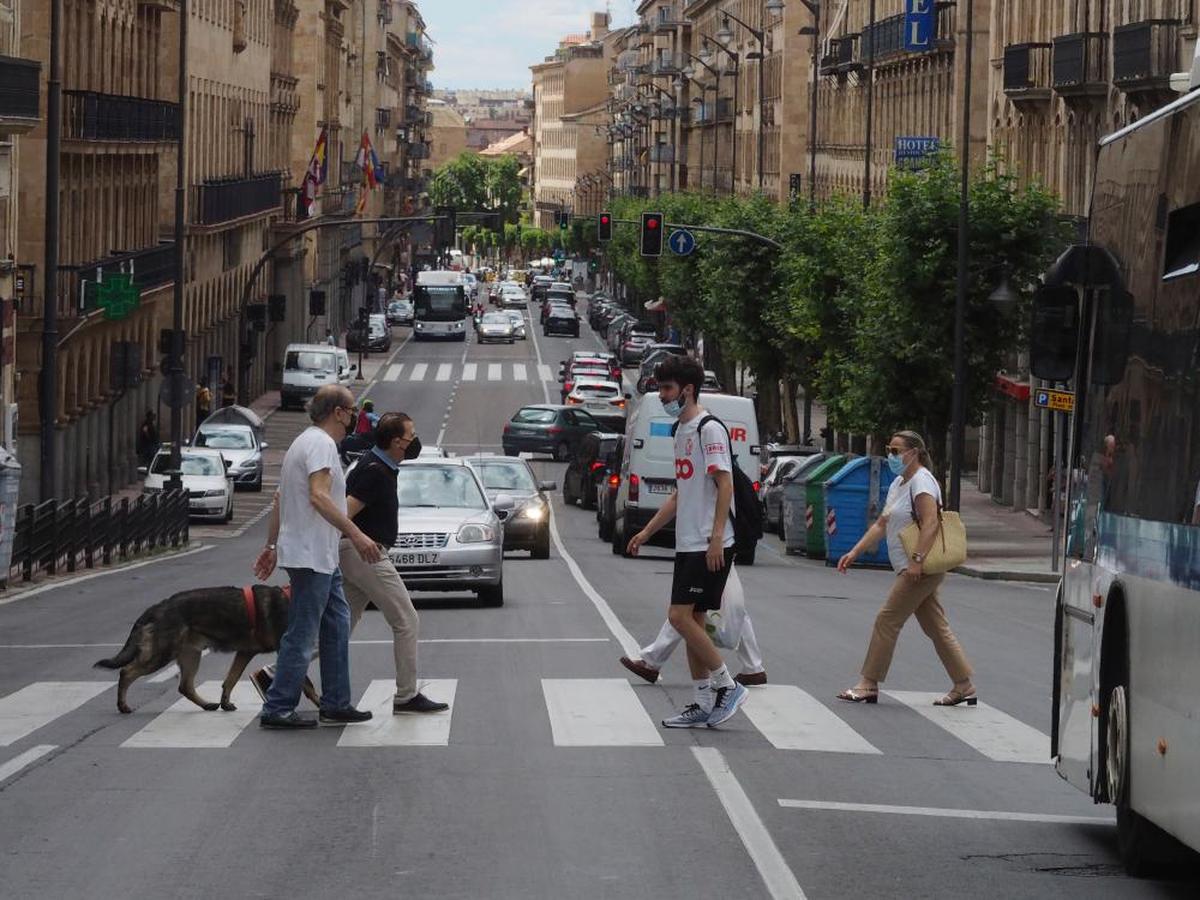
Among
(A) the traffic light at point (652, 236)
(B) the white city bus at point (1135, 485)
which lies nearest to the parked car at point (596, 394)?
(A) the traffic light at point (652, 236)

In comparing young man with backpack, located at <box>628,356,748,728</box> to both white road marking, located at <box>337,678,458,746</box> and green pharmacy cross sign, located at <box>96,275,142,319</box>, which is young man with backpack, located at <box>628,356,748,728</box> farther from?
green pharmacy cross sign, located at <box>96,275,142,319</box>

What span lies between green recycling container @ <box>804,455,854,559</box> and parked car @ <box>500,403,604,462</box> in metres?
26.1

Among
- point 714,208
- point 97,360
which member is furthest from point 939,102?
point 97,360

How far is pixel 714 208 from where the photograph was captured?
297ft

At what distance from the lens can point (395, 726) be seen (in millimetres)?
13219

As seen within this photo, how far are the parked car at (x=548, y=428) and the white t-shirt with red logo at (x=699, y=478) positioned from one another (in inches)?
2144

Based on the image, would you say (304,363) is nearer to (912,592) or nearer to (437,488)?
(437,488)

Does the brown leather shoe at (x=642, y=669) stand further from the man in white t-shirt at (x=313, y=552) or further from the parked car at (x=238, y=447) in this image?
the parked car at (x=238, y=447)

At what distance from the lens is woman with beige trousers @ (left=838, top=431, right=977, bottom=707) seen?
1497cm

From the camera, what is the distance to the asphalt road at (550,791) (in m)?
9.09

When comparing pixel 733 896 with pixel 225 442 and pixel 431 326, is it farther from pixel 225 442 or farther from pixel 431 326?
pixel 431 326

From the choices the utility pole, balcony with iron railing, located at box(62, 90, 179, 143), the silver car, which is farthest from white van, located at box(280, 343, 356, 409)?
the silver car

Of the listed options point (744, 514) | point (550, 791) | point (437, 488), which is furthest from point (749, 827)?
point (437, 488)

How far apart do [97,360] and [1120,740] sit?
48751 millimetres
